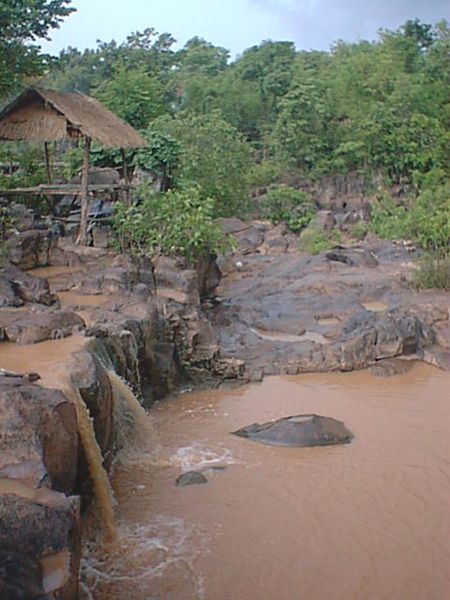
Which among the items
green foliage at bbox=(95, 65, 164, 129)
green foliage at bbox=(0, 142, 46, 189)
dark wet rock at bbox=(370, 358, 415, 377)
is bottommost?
dark wet rock at bbox=(370, 358, 415, 377)

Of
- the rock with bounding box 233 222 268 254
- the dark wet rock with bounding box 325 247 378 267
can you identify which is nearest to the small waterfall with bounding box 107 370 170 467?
the dark wet rock with bounding box 325 247 378 267

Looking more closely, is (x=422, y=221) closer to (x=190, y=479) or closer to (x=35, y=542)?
(x=190, y=479)

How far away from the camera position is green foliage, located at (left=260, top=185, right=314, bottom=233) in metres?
27.1

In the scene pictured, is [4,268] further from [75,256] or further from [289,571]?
[289,571]

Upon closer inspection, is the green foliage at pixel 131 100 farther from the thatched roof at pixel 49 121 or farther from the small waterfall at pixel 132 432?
the small waterfall at pixel 132 432

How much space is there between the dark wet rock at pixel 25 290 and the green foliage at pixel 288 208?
18.1 metres

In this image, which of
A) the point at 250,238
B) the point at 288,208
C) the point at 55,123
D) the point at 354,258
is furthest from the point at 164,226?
the point at 288,208

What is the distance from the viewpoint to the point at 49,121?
43.7ft

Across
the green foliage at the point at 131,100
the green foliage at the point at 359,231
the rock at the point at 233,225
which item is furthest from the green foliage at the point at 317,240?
the green foliage at the point at 131,100

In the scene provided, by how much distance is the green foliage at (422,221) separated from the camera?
54.6ft

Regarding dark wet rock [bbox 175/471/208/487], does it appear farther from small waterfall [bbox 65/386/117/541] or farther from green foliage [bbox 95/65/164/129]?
green foliage [bbox 95/65/164/129]

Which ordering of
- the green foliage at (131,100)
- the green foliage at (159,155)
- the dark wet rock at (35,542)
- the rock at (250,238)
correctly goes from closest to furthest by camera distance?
1. the dark wet rock at (35,542)
2. the green foliage at (159,155)
3. the green foliage at (131,100)
4. the rock at (250,238)

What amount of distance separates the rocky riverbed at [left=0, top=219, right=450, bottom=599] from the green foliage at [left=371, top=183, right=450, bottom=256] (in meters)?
0.78

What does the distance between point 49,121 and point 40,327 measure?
659 centimetres
